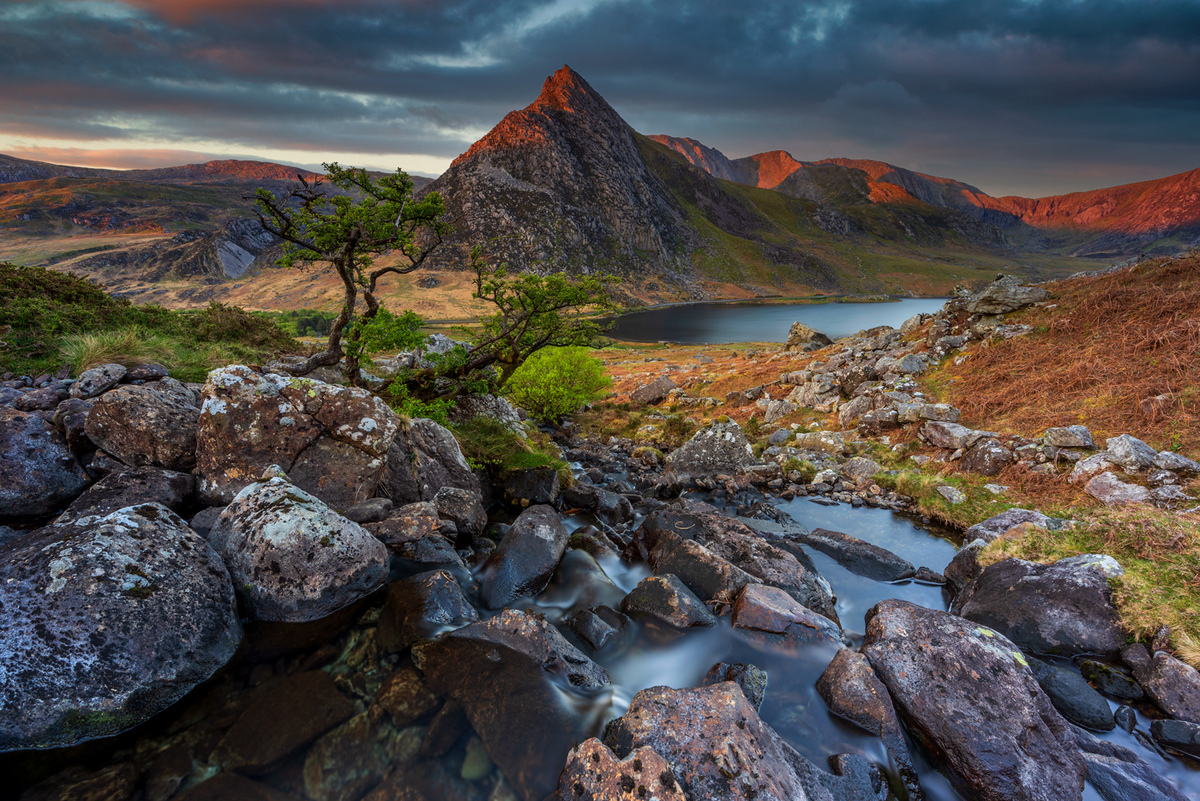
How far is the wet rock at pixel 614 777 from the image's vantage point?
562cm

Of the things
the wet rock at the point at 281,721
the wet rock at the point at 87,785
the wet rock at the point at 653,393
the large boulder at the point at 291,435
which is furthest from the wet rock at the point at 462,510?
the wet rock at the point at 653,393

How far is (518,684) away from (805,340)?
4918cm

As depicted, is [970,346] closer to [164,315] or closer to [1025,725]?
[1025,725]

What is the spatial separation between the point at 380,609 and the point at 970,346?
110 ft

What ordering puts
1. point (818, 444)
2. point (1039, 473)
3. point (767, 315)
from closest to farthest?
1. point (1039, 473)
2. point (818, 444)
3. point (767, 315)

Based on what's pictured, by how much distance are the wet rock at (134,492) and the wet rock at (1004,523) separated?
2159cm

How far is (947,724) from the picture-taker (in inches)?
305

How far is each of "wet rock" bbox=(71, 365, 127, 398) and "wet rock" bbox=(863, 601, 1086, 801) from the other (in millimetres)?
20185

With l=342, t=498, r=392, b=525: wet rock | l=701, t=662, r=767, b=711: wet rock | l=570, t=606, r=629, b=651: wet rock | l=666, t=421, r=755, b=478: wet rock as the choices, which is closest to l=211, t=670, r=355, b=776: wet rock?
l=342, t=498, r=392, b=525: wet rock

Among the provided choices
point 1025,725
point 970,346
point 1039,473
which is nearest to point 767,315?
point 970,346

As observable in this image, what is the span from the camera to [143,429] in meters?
11.8

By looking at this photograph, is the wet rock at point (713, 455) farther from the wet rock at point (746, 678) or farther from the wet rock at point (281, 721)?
the wet rock at point (281, 721)

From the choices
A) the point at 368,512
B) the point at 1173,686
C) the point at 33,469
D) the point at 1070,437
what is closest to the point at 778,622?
the point at 1173,686

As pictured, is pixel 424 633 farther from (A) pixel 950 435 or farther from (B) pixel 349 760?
(A) pixel 950 435
